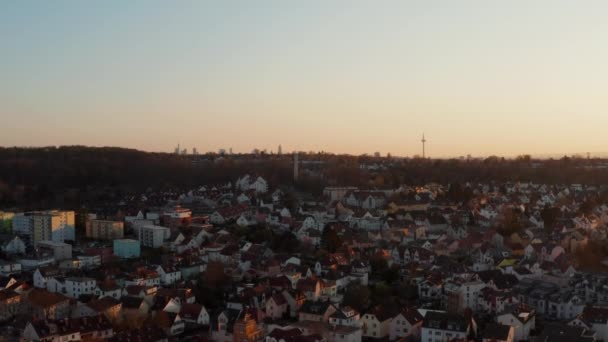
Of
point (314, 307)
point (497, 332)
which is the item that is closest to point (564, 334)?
point (497, 332)

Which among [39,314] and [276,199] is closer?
[39,314]

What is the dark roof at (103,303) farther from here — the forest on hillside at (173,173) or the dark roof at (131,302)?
the forest on hillside at (173,173)

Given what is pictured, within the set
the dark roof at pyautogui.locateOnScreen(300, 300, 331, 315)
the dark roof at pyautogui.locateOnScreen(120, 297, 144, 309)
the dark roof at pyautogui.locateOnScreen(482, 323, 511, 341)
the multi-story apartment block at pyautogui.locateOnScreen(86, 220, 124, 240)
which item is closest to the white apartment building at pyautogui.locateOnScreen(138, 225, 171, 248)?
the multi-story apartment block at pyautogui.locateOnScreen(86, 220, 124, 240)

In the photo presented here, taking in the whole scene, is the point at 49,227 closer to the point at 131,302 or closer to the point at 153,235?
the point at 153,235

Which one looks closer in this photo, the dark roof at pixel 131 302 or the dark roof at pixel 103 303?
the dark roof at pixel 103 303

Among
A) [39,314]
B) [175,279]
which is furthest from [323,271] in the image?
[39,314]

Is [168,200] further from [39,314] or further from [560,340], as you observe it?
[560,340]

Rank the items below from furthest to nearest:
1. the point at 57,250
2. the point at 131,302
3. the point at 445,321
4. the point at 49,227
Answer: the point at 49,227
the point at 57,250
the point at 131,302
the point at 445,321

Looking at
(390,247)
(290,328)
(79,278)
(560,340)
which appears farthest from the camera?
(390,247)

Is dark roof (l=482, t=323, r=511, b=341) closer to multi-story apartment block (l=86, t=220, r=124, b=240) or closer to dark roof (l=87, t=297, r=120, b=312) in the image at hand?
dark roof (l=87, t=297, r=120, b=312)

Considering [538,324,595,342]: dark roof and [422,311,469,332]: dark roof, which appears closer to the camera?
[538,324,595,342]: dark roof

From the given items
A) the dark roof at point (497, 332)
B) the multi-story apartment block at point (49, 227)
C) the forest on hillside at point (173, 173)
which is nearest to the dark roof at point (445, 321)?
the dark roof at point (497, 332)
